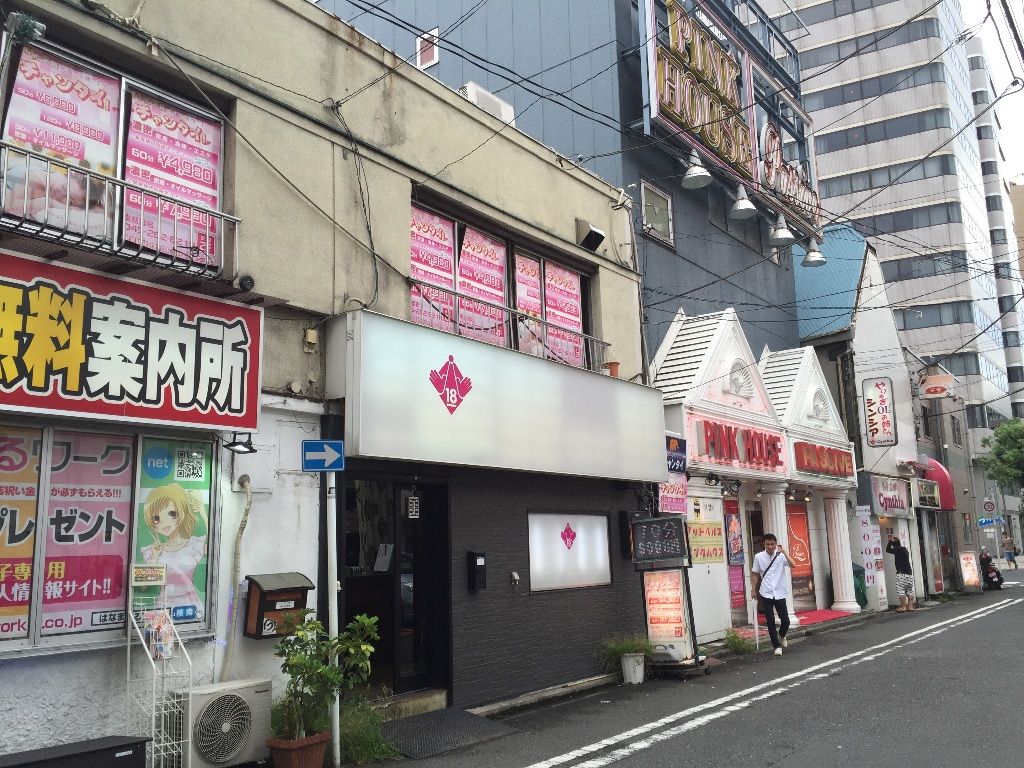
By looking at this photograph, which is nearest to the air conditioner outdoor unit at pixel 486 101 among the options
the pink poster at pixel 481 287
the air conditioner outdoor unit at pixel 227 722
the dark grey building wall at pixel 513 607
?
the pink poster at pixel 481 287

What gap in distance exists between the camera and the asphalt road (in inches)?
285

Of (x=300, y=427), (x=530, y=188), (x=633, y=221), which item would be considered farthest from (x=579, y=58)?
(x=300, y=427)

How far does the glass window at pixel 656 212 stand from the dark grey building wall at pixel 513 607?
20.9ft

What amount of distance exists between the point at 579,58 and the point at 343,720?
14.0 m

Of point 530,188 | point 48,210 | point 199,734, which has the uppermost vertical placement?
point 530,188

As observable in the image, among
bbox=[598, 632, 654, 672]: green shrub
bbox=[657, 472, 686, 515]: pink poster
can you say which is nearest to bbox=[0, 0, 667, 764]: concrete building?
bbox=[598, 632, 654, 672]: green shrub

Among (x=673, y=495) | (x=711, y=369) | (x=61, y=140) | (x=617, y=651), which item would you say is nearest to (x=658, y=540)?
(x=617, y=651)

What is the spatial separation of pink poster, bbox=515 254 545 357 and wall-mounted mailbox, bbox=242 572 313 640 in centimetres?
548

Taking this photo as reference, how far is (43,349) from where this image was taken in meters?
6.18

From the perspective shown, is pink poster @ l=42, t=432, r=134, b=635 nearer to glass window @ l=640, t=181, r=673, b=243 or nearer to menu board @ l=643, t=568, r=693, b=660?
menu board @ l=643, t=568, r=693, b=660

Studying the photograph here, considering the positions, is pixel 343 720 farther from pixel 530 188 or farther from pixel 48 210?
pixel 530 188

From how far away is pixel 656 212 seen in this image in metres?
17.1

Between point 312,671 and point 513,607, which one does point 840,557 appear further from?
point 312,671

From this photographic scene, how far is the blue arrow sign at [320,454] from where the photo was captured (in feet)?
24.9
